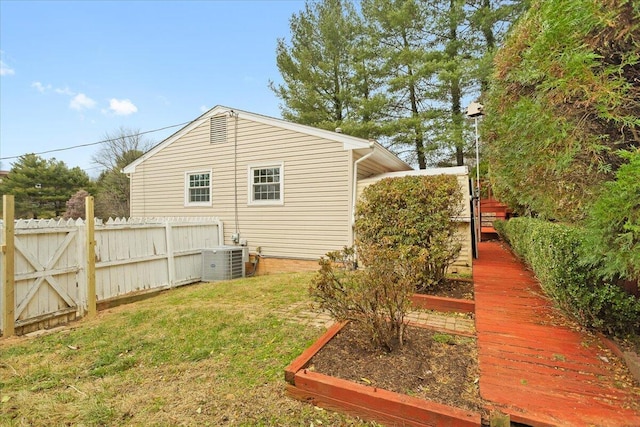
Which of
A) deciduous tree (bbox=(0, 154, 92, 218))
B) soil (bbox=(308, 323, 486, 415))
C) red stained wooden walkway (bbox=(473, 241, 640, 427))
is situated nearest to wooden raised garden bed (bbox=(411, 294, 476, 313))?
red stained wooden walkway (bbox=(473, 241, 640, 427))

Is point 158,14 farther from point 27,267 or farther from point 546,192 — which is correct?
point 546,192

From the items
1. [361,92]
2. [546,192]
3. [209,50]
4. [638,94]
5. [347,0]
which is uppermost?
[347,0]

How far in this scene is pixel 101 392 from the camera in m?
2.46

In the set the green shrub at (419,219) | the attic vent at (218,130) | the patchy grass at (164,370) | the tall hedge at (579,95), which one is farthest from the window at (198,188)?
the tall hedge at (579,95)

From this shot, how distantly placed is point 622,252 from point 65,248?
6.85m

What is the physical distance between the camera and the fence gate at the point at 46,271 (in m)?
4.26

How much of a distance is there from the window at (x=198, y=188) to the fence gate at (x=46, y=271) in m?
4.66

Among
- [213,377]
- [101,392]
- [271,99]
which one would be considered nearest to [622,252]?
[213,377]

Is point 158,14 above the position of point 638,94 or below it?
above

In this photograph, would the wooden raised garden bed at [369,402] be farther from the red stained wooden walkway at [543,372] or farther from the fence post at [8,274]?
the fence post at [8,274]

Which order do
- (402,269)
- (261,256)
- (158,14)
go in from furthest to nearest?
(158,14) → (261,256) → (402,269)

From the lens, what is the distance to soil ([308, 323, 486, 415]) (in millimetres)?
1999

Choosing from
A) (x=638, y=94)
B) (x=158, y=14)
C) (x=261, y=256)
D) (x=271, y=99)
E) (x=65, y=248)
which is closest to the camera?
(x=638, y=94)

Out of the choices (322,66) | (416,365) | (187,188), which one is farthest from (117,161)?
(416,365)
